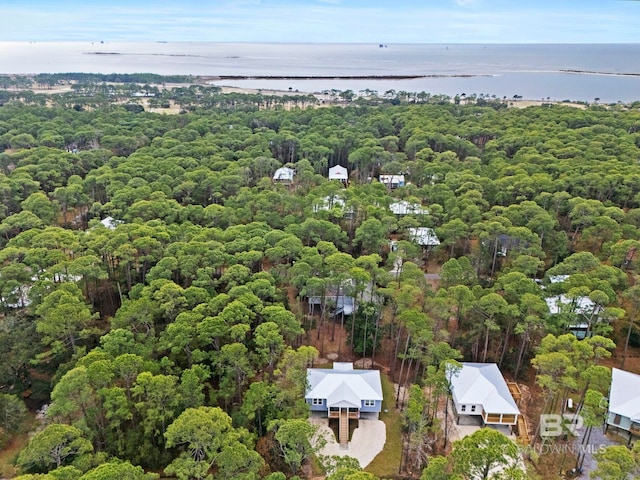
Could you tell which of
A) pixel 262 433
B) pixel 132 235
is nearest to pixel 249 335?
pixel 262 433

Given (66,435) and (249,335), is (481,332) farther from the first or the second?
(66,435)

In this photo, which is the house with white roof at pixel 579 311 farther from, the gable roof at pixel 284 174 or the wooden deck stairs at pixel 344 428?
the gable roof at pixel 284 174

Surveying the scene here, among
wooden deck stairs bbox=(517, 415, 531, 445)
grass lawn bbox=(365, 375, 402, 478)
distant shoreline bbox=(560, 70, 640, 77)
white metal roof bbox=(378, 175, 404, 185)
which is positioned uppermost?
distant shoreline bbox=(560, 70, 640, 77)

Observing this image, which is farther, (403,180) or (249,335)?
(403,180)

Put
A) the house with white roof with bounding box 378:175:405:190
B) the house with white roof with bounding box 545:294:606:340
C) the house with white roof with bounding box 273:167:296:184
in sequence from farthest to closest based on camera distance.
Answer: the house with white roof with bounding box 378:175:405:190, the house with white roof with bounding box 273:167:296:184, the house with white roof with bounding box 545:294:606:340

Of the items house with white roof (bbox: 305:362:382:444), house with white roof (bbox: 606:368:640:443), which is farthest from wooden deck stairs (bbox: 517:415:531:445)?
house with white roof (bbox: 305:362:382:444)

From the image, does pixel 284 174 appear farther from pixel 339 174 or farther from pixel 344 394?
pixel 344 394

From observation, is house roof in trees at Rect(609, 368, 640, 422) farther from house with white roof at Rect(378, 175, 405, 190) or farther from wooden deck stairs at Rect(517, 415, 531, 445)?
house with white roof at Rect(378, 175, 405, 190)
